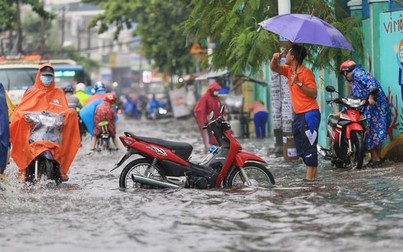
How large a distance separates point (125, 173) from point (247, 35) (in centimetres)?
373

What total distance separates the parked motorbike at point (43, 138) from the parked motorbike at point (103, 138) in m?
7.42

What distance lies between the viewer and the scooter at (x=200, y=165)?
477 inches

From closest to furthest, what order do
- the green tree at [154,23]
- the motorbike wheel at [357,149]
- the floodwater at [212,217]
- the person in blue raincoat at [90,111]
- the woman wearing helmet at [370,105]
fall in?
the floodwater at [212,217], the motorbike wheel at [357,149], the woman wearing helmet at [370,105], the person in blue raincoat at [90,111], the green tree at [154,23]

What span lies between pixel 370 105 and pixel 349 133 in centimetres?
50

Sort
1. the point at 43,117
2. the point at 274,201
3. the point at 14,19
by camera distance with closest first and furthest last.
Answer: the point at 274,201 → the point at 43,117 → the point at 14,19

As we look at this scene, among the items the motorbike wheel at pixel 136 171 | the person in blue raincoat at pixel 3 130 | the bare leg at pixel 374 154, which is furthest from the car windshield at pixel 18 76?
the person in blue raincoat at pixel 3 130

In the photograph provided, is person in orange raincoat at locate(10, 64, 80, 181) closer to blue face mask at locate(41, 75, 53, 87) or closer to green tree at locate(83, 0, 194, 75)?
blue face mask at locate(41, 75, 53, 87)

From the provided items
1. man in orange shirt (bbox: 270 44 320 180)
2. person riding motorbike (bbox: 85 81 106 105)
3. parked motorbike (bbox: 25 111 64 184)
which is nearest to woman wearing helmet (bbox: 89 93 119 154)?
person riding motorbike (bbox: 85 81 106 105)

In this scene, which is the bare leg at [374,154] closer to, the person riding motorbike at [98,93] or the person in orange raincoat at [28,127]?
the person in orange raincoat at [28,127]

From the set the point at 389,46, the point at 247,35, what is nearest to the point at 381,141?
the point at 389,46

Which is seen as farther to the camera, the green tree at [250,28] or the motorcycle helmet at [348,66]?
the green tree at [250,28]

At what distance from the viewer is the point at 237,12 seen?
53.1 ft

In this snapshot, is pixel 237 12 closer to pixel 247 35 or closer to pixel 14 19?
pixel 247 35

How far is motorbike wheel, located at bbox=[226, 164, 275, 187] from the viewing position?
12.2m
